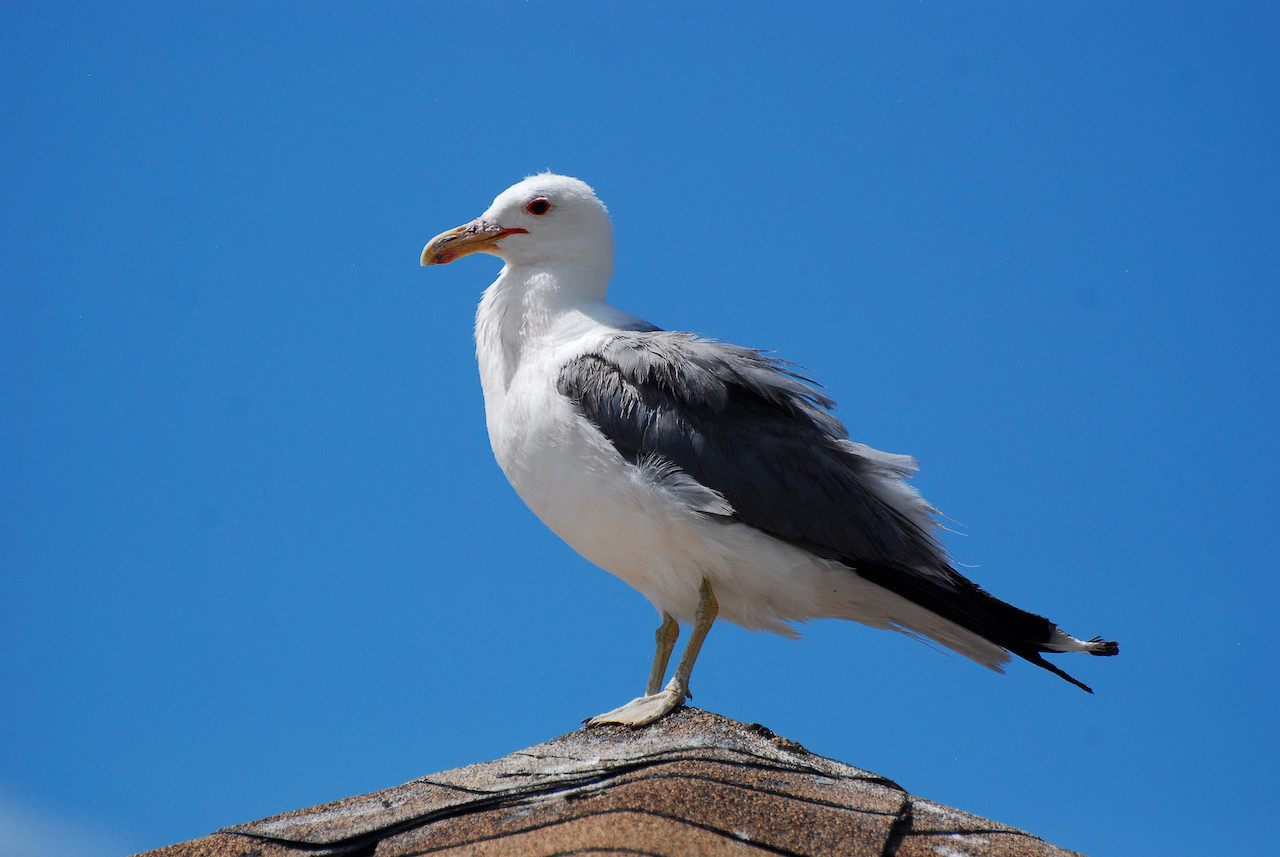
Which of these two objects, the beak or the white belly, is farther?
the beak

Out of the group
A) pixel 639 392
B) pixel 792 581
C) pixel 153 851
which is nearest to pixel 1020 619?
pixel 792 581

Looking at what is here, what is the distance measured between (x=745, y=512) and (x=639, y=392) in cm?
97

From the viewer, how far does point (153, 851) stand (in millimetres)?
5641

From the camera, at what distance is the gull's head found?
309 inches

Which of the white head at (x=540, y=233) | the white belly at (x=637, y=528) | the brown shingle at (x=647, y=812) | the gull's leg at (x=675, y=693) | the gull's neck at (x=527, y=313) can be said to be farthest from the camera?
the white head at (x=540, y=233)

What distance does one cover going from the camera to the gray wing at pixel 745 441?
677 cm

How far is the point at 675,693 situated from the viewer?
21.5ft

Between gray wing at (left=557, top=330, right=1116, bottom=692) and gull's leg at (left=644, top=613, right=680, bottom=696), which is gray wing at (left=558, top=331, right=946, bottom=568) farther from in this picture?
gull's leg at (left=644, top=613, right=680, bottom=696)

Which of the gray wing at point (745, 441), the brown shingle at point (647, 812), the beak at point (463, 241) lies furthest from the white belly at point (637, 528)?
the beak at point (463, 241)

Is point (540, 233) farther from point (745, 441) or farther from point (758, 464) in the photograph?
point (758, 464)

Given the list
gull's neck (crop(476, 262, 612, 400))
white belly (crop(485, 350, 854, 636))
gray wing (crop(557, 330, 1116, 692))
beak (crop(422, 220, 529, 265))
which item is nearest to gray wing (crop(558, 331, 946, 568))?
gray wing (crop(557, 330, 1116, 692))

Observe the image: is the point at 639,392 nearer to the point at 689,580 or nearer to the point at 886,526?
the point at 689,580

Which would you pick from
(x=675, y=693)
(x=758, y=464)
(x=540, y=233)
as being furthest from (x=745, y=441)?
(x=540, y=233)

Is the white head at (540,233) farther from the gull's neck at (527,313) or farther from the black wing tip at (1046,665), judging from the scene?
the black wing tip at (1046,665)
